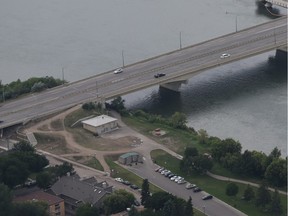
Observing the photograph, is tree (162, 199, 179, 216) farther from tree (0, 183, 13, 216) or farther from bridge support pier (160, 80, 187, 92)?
bridge support pier (160, 80, 187, 92)

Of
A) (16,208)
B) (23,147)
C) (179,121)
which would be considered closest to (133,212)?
(16,208)

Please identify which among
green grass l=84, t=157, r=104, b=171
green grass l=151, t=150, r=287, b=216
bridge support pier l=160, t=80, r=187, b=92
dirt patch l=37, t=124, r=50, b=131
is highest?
dirt patch l=37, t=124, r=50, b=131

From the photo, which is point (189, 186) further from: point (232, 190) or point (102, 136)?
point (102, 136)

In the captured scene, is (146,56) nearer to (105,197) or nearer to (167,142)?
(167,142)

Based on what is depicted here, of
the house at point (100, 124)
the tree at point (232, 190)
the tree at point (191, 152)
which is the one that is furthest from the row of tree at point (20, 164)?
the tree at point (232, 190)

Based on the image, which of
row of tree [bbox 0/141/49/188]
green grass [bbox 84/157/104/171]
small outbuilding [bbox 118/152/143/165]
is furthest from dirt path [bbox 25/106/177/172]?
row of tree [bbox 0/141/49/188]

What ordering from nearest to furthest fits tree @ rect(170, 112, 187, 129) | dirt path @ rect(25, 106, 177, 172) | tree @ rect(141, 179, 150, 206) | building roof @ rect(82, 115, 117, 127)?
1. tree @ rect(141, 179, 150, 206)
2. dirt path @ rect(25, 106, 177, 172)
3. building roof @ rect(82, 115, 117, 127)
4. tree @ rect(170, 112, 187, 129)
